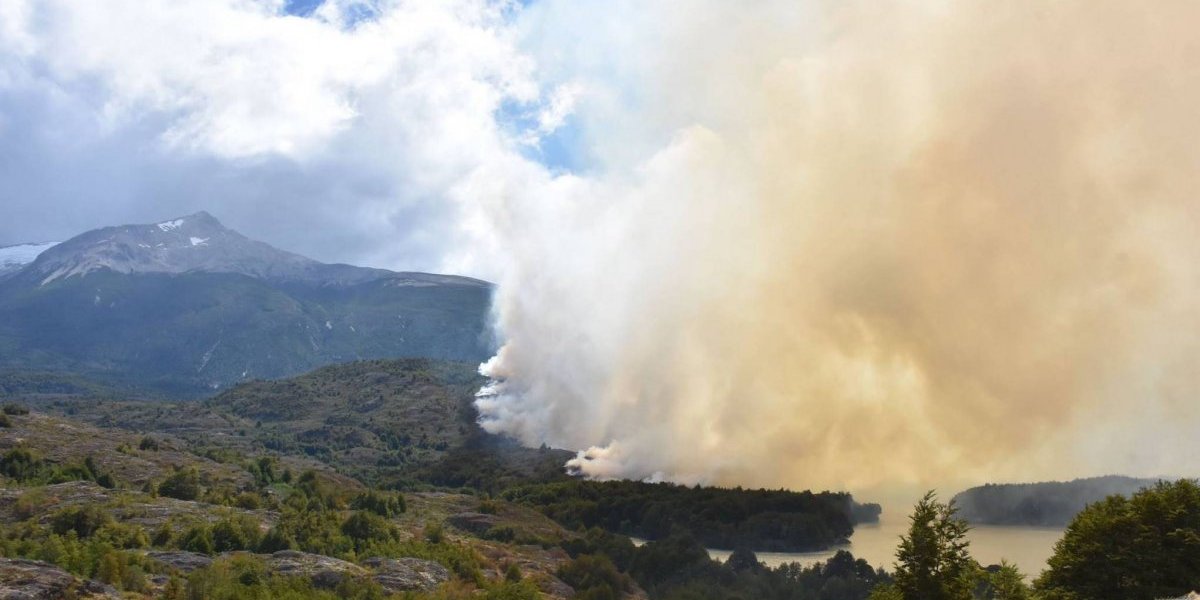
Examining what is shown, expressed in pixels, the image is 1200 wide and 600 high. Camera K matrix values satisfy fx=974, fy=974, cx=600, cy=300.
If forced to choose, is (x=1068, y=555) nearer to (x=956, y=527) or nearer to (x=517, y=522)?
(x=956, y=527)

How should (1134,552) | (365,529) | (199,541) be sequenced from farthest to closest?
1. (365,529)
2. (199,541)
3. (1134,552)

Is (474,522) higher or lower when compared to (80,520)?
higher

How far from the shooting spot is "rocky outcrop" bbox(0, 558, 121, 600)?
46.6 m

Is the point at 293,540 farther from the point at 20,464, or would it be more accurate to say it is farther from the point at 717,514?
the point at 717,514

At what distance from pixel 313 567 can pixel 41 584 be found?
61.5 feet

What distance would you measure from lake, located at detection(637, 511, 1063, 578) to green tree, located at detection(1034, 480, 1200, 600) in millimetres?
37804

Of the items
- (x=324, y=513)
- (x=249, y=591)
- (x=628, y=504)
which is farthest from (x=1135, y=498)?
(x=628, y=504)

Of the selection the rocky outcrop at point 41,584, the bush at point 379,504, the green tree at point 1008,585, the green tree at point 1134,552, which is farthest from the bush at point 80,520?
the green tree at point 1134,552

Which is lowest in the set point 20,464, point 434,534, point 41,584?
point 41,584

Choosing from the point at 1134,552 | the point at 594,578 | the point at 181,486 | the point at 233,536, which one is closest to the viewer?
the point at 1134,552

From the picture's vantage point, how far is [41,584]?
4778cm

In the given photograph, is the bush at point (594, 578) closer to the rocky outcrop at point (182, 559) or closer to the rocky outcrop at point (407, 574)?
the rocky outcrop at point (407, 574)

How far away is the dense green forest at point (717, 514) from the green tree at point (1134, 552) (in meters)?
52.4

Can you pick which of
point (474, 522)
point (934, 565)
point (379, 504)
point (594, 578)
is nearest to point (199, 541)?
point (594, 578)
